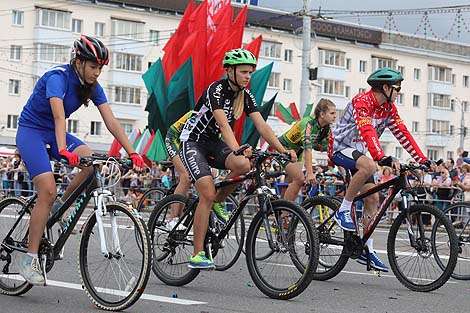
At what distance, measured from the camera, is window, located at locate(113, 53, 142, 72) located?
248ft

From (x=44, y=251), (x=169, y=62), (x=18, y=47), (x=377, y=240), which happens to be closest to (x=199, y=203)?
(x=44, y=251)

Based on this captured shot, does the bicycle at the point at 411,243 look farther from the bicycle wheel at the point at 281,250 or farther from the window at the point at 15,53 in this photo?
the window at the point at 15,53

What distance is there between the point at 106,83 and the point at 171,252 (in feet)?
222

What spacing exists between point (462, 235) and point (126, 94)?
222 feet

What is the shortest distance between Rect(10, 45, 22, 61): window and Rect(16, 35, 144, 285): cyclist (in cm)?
6537

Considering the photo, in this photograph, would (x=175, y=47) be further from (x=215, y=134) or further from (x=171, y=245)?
(x=215, y=134)

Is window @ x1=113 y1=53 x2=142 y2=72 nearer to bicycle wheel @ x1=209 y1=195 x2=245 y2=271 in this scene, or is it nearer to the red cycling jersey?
bicycle wheel @ x1=209 y1=195 x2=245 y2=271

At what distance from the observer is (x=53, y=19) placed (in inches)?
2857

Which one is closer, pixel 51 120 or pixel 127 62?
pixel 51 120

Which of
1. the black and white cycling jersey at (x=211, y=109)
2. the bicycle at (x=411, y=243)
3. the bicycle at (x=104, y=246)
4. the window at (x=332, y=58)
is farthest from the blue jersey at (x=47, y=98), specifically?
the window at (x=332, y=58)

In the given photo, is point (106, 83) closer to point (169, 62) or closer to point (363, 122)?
point (169, 62)

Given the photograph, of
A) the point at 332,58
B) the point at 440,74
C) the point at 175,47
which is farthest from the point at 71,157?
the point at 440,74

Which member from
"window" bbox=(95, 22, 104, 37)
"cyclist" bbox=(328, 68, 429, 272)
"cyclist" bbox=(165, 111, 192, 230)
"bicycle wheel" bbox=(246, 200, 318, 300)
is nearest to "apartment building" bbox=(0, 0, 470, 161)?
"window" bbox=(95, 22, 104, 37)

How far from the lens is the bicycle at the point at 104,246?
6543mm
